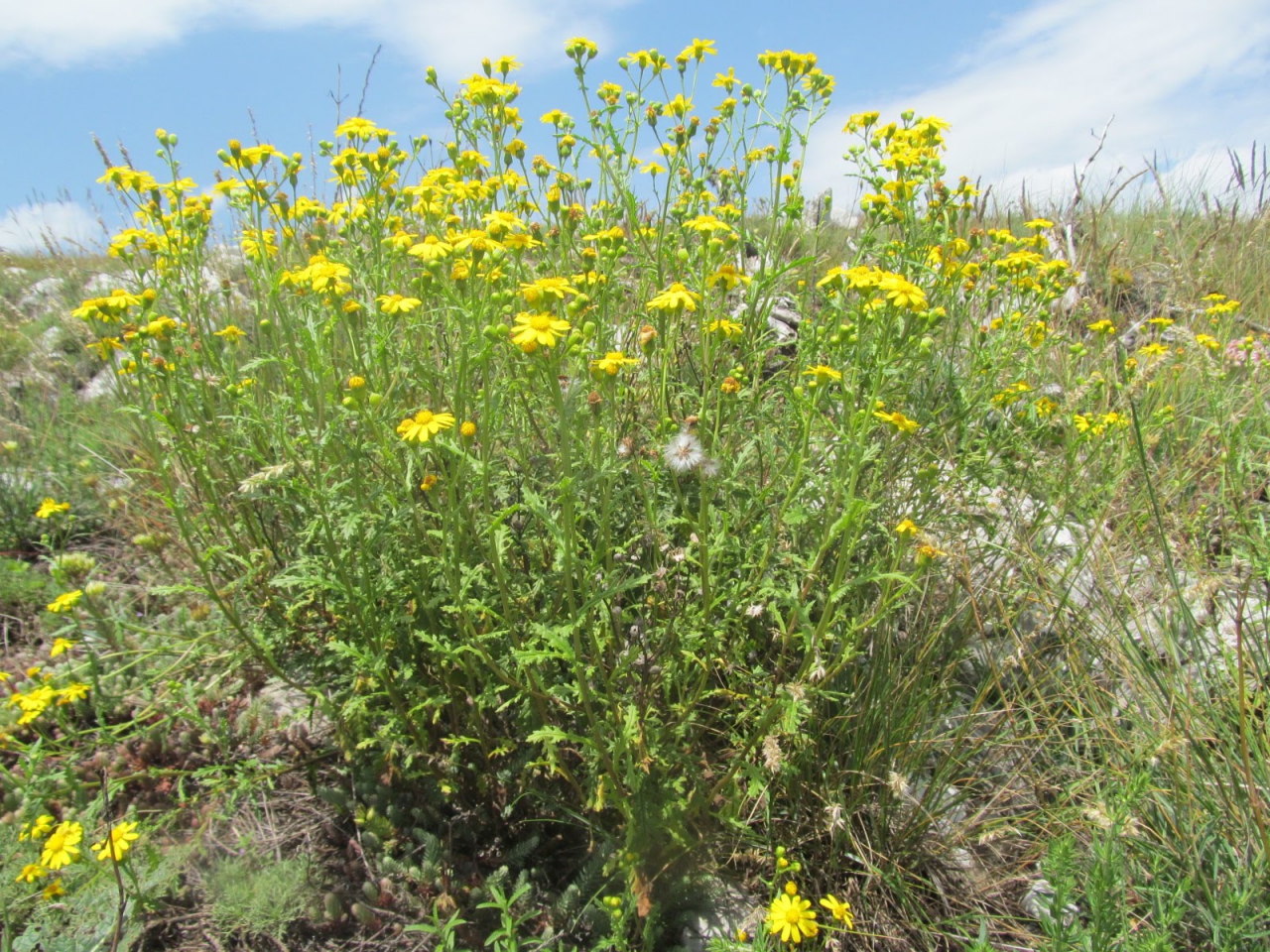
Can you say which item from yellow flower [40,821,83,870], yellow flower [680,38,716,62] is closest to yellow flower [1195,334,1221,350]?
yellow flower [680,38,716,62]

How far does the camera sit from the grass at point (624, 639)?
6.01 ft

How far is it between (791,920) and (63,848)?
5.74 feet

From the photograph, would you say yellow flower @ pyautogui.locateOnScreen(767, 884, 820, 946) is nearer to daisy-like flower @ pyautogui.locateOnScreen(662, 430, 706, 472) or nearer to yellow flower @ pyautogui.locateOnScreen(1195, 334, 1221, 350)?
daisy-like flower @ pyautogui.locateOnScreen(662, 430, 706, 472)

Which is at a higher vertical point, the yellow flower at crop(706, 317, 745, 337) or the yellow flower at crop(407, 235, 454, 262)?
the yellow flower at crop(407, 235, 454, 262)

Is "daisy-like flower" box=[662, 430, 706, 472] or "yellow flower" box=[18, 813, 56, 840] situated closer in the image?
"daisy-like flower" box=[662, 430, 706, 472]

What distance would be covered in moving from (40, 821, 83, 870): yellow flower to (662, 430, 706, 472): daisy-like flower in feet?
5.59

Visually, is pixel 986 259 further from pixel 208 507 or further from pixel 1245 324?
pixel 1245 324

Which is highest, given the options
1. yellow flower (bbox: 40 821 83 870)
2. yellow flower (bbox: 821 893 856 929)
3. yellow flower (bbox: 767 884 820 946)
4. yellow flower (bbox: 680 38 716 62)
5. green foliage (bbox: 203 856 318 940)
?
yellow flower (bbox: 680 38 716 62)

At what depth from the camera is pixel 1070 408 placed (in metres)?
2.83

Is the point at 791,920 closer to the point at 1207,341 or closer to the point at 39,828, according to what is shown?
the point at 39,828

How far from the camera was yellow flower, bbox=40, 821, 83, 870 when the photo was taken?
186cm

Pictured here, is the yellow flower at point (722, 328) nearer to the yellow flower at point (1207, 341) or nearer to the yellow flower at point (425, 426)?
the yellow flower at point (425, 426)

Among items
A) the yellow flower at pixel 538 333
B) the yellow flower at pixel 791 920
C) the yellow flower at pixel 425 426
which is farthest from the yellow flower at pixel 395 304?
the yellow flower at pixel 791 920

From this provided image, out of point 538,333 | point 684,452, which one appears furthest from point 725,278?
point 538,333
